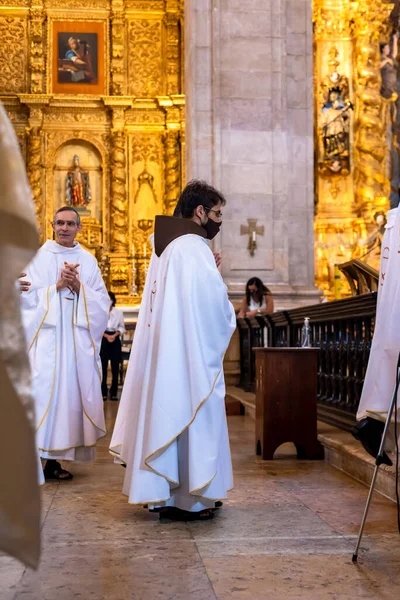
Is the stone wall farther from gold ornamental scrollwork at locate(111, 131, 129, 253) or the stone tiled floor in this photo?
gold ornamental scrollwork at locate(111, 131, 129, 253)

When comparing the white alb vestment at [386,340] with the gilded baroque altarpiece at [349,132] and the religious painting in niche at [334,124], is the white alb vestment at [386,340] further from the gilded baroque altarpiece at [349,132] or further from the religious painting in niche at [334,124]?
the religious painting in niche at [334,124]

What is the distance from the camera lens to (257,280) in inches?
409

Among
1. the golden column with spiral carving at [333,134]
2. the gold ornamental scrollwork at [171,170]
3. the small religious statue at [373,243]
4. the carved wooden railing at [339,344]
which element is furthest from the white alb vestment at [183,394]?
the gold ornamental scrollwork at [171,170]

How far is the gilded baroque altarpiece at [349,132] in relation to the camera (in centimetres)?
1750

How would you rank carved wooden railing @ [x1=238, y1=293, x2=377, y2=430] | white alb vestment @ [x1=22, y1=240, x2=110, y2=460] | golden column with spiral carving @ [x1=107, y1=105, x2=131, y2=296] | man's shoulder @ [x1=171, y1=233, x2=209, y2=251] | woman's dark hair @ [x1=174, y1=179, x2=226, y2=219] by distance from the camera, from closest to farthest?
man's shoulder @ [x1=171, y1=233, x2=209, y2=251]
woman's dark hair @ [x1=174, y1=179, x2=226, y2=219]
white alb vestment @ [x1=22, y1=240, x2=110, y2=460]
carved wooden railing @ [x1=238, y1=293, x2=377, y2=430]
golden column with spiral carving @ [x1=107, y1=105, x2=131, y2=296]

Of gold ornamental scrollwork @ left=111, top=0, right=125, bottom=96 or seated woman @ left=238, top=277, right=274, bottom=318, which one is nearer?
seated woman @ left=238, top=277, right=274, bottom=318

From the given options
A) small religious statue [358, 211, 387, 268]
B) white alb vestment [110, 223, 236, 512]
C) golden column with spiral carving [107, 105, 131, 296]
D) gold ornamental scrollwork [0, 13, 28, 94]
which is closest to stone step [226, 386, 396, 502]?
white alb vestment [110, 223, 236, 512]

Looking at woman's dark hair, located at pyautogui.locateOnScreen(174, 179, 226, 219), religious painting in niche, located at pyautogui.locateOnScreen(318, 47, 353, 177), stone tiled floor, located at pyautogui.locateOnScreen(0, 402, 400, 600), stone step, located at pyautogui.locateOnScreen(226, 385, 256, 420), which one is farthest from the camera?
religious painting in niche, located at pyautogui.locateOnScreen(318, 47, 353, 177)

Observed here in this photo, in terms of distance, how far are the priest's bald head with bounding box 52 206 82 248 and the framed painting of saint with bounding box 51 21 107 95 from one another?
1506 centimetres

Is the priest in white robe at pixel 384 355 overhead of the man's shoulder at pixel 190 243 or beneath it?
beneath

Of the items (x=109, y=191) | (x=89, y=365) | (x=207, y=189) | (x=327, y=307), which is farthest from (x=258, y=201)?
(x=109, y=191)

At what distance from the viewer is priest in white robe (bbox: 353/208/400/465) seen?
375cm

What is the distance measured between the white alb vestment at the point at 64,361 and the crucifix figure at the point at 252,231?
17.8 feet

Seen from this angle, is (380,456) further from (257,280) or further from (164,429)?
(257,280)
